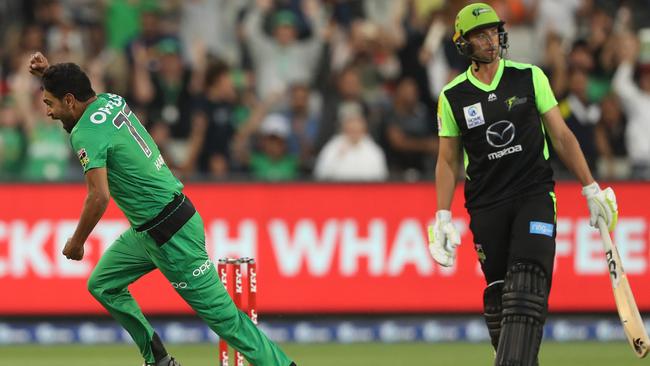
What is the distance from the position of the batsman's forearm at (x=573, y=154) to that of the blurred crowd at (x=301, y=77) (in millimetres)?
4477

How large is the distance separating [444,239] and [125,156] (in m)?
2.10

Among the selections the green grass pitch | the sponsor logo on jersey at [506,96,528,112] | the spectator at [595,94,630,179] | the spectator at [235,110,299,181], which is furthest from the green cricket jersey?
the spectator at [595,94,630,179]

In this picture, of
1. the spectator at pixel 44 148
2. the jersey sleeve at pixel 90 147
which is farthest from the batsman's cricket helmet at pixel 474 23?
the spectator at pixel 44 148

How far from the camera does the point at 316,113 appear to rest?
1431 centimetres

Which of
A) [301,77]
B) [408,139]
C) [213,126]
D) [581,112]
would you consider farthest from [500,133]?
[301,77]

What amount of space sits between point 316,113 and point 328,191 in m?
1.99

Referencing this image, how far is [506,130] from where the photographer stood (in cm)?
808

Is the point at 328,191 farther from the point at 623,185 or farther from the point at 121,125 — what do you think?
the point at 121,125

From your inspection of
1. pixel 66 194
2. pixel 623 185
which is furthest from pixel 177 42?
pixel 623 185

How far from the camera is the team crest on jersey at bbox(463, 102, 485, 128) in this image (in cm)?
814

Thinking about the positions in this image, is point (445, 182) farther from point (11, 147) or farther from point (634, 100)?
point (11, 147)

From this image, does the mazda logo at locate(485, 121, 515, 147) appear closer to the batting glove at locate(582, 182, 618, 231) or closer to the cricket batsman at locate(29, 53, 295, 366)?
the batting glove at locate(582, 182, 618, 231)

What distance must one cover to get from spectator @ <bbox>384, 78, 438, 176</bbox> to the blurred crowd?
0.01m

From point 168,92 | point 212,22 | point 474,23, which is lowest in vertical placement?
point 474,23
